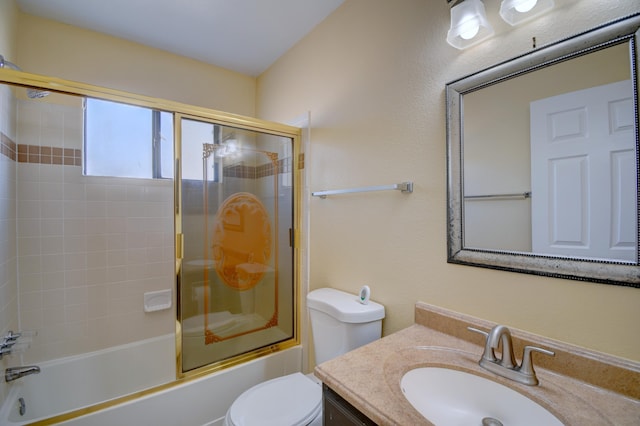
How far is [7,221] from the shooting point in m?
1.49

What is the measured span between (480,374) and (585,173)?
26.0 inches

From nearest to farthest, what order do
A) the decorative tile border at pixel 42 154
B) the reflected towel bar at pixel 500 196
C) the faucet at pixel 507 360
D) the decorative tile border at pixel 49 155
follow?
the faucet at pixel 507 360, the reflected towel bar at pixel 500 196, the decorative tile border at pixel 42 154, the decorative tile border at pixel 49 155

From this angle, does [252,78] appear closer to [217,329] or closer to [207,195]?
[207,195]

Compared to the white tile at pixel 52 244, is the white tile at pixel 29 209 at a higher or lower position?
higher

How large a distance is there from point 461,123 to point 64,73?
95.4 inches

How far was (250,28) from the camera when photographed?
1.87 m

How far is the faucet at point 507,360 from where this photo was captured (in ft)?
2.59

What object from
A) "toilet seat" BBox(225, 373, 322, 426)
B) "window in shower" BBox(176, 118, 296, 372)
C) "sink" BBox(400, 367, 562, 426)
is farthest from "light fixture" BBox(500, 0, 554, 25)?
"toilet seat" BBox(225, 373, 322, 426)

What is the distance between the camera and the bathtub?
1411 mm

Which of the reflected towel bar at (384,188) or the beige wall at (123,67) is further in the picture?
the beige wall at (123,67)

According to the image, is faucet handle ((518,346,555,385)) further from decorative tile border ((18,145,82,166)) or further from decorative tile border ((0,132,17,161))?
decorative tile border ((18,145,82,166))

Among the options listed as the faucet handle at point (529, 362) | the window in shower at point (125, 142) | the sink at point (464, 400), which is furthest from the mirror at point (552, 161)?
the window in shower at point (125, 142)

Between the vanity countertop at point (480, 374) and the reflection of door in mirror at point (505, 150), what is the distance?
29cm

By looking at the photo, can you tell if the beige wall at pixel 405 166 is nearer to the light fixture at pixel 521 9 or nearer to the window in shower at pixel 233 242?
the light fixture at pixel 521 9
